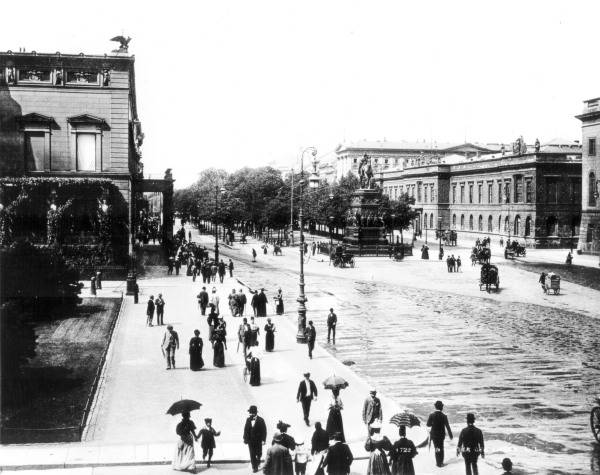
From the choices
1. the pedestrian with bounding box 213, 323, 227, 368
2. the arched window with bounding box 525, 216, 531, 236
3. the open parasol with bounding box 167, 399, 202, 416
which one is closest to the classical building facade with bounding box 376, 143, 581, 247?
the arched window with bounding box 525, 216, 531, 236

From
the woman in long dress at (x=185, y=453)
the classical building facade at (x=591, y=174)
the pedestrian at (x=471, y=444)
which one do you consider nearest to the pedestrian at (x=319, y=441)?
the woman in long dress at (x=185, y=453)

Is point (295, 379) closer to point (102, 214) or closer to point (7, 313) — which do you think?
point (7, 313)

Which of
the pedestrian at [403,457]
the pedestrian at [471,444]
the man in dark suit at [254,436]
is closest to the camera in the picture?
the pedestrian at [403,457]

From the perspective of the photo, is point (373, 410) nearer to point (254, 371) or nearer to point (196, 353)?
point (254, 371)

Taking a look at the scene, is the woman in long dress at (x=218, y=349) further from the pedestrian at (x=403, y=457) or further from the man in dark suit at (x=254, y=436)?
the pedestrian at (x=403, y=457)

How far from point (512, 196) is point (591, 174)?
60.8ft

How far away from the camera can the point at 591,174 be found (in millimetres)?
64312

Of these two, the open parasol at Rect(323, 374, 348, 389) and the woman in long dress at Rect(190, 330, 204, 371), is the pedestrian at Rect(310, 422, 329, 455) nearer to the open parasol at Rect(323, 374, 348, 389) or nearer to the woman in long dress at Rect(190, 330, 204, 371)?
the open parasol at Rect(323, 374, 348, 389)

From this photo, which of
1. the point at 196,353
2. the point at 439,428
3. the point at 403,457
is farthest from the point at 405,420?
the point at 196,353

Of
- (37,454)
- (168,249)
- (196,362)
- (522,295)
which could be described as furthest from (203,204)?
(37,454)

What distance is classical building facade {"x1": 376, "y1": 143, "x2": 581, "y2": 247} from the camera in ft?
255

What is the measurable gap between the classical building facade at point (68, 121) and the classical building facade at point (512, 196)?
44.4 m

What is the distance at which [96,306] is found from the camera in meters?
32.0

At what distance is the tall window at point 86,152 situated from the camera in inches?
1678
